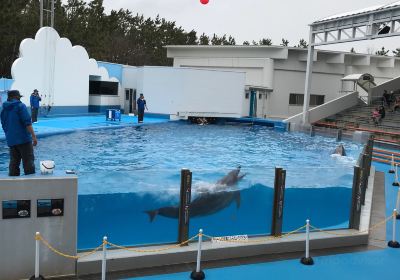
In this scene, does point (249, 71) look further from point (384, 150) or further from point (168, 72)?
point (384, 150)

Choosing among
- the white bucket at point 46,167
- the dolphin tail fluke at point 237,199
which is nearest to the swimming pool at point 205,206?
the dolphin tail fluke at point 237,199

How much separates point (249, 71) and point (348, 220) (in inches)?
1284

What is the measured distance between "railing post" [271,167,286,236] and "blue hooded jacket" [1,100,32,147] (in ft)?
12.3

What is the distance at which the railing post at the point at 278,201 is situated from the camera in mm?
7000

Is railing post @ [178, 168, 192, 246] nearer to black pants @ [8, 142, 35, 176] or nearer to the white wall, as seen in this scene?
black pants @ [8, 142, 35, 176]

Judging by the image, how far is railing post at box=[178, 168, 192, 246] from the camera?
20.8 ft

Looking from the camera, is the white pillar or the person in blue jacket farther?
the white pillar

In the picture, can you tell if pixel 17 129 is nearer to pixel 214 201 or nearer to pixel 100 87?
pixel 214 201

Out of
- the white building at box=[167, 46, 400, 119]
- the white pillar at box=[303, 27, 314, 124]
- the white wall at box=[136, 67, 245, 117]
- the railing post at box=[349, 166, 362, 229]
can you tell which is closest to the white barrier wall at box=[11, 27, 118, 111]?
the white wall at box=[136, 67, 245, 117]

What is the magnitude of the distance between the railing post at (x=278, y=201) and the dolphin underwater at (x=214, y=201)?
23.2 inches

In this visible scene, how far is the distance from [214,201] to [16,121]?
10.1ft

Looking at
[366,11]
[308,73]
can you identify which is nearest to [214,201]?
[366,11]

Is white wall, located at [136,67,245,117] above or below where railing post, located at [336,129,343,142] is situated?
above

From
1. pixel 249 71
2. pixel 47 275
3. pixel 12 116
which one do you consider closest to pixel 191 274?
pixel 47 275
